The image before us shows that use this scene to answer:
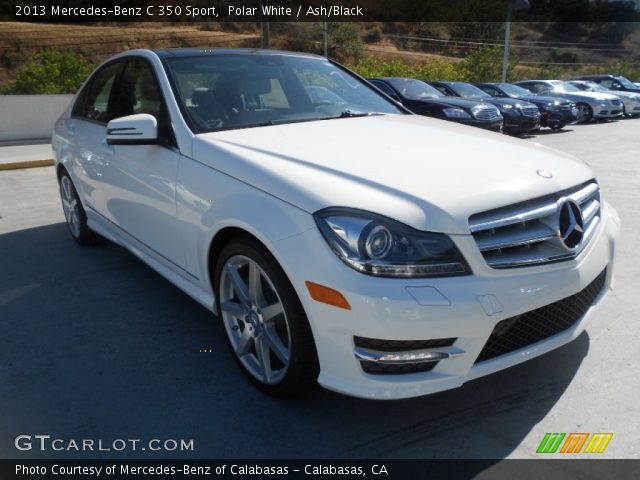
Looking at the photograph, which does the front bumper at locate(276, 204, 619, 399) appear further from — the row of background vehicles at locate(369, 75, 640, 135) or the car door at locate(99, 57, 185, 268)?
the row of background vehicles at locate(369, 75, 640, 135)

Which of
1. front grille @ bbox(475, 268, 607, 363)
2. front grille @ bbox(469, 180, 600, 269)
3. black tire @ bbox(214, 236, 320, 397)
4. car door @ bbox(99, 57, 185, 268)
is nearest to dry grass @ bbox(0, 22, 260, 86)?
car door @ bbox(99, 57, 185, 268)

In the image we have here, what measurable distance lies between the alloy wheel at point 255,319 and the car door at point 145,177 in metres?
0.48

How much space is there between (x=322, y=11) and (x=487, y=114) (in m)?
33.5

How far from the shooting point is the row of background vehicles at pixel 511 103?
1098cm

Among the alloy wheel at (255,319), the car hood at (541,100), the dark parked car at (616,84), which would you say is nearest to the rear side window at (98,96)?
the alloy wheel at (255,319)

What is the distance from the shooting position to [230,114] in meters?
3.14

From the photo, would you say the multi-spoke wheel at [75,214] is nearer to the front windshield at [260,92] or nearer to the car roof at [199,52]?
the car roof at [199,52]

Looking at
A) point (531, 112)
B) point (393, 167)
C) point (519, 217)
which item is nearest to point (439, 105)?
point (531, 112)

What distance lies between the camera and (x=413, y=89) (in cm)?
1173

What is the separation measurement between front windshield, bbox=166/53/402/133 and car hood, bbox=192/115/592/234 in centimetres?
19

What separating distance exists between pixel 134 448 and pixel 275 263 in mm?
958

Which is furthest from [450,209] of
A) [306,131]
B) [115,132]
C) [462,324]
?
[115,132]

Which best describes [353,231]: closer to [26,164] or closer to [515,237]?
[515,237]

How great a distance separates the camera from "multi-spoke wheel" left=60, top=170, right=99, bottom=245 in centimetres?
473
